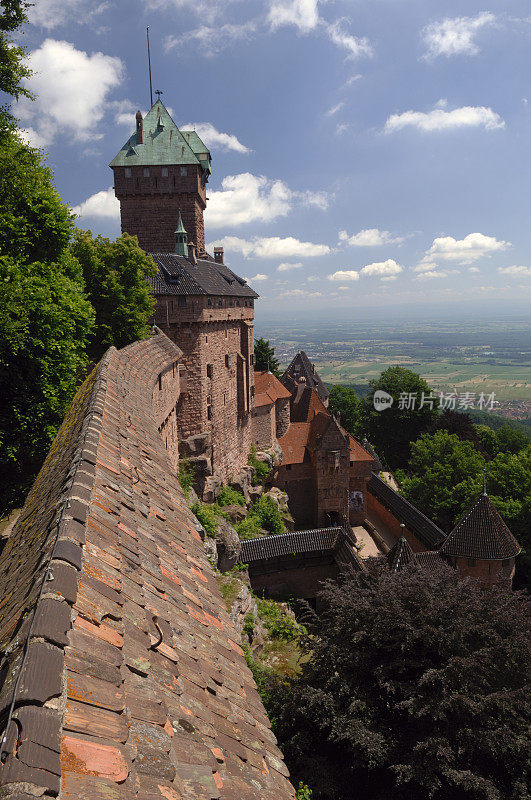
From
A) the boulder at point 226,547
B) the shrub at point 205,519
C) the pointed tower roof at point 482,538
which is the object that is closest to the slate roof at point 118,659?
the shrub at point 205,519

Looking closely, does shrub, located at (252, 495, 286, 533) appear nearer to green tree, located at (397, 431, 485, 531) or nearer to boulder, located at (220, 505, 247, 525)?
boulder, located at (220, 505, 247, 525)

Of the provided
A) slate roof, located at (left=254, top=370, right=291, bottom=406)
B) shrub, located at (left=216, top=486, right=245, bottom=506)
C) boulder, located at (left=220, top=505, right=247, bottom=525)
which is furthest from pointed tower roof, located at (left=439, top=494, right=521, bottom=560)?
slate roof, located at (left=254, top=370, right=291, bottom=406)

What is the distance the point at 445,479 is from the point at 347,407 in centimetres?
2279

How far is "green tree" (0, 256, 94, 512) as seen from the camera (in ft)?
37.0

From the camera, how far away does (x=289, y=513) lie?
32062mm

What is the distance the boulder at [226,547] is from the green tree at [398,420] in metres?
35.7

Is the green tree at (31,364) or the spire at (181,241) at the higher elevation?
the spire at (181,241)

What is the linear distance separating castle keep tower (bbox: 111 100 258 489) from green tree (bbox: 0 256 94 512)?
8.08 meters

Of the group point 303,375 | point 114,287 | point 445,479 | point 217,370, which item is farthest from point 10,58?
point 303,375

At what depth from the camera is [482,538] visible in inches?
883

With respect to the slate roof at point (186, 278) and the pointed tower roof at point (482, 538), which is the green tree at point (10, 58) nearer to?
the slate roof at point (186, 278)

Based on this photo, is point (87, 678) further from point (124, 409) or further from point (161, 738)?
point (124, 409)

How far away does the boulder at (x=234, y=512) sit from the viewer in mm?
24105

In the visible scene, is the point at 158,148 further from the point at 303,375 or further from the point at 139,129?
the point at 303,375
